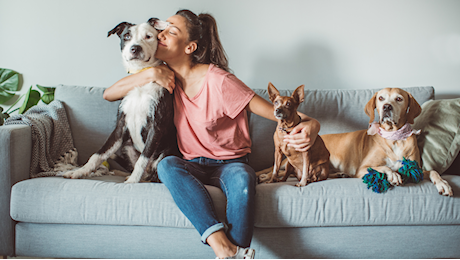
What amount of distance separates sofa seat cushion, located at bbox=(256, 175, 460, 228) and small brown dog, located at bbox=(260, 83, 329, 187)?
16cm

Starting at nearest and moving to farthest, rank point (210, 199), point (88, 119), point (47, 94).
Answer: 1. point (210, 199)
2. point (88, 119)
3. point (47, 94)

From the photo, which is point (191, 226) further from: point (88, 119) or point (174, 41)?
point (88, 119)

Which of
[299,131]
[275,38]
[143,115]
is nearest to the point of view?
[299,131]

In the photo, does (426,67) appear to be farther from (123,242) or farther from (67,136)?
(67,136)

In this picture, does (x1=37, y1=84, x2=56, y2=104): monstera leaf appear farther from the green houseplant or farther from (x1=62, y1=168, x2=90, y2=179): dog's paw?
(x1=62, y1=168, x2=90, y2=179): dog's paw

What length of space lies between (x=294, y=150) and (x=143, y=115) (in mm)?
830

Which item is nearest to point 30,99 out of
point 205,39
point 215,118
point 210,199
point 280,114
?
point 205,39

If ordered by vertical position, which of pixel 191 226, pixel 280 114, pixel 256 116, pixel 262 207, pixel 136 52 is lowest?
pixel 191 226

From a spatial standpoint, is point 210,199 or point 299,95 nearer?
point 210,199

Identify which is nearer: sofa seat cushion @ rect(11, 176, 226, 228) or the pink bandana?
sofa seat cushion @ rect(11, 176, 226, 228)

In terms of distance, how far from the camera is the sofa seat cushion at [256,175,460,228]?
1.30 metres

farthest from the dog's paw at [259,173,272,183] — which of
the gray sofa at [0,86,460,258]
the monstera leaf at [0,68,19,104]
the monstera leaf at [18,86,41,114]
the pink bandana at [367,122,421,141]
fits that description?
the monstera leaf at [0,68,19,104]

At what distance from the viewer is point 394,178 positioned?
4.43 ft

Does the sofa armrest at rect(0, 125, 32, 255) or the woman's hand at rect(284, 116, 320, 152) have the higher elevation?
the woman's hand at rect(284, 116, 320, 152)
